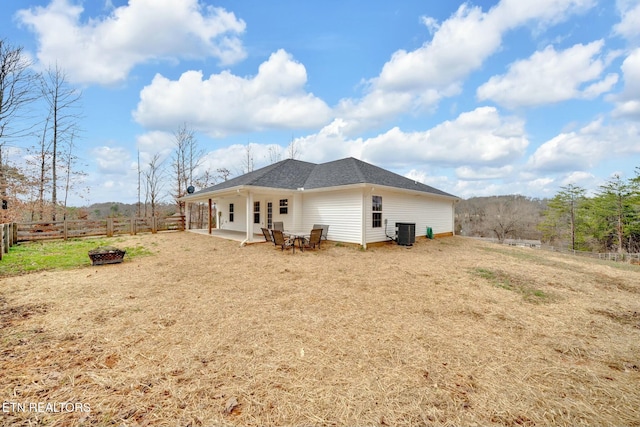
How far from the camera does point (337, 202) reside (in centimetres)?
1155

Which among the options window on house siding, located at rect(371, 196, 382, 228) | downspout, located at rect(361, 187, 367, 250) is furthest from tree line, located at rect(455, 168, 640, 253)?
downspout, located at rect(361, 187, 367, 250)

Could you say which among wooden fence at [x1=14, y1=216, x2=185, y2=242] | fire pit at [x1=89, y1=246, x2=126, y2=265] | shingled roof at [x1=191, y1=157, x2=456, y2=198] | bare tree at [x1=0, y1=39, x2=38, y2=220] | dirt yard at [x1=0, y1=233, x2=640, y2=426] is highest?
bare tree at [x1=0, y1=39, x2=38, y2=220]

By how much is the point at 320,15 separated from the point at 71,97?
17539mm

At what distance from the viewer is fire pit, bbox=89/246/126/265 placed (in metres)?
7.37

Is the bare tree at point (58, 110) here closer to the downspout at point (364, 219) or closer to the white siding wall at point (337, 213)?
Result: the white siding wall at point (337, 213)

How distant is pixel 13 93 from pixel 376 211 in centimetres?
1699

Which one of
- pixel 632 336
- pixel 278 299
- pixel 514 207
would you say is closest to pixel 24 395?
pixel 278 299

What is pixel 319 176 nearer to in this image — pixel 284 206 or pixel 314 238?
pixel 284 206

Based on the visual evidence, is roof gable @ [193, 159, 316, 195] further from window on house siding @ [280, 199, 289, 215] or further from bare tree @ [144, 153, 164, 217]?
bare tree @ [144, 153, 164, 217]

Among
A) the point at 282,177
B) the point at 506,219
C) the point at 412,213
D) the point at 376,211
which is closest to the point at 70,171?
the point at 282,177

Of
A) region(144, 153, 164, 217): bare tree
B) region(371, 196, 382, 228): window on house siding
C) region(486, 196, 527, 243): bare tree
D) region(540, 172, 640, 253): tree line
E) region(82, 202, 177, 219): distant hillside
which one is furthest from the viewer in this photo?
region(486, 196, 527, 243): bare tree

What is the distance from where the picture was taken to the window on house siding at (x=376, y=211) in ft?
36.6

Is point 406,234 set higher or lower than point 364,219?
lower

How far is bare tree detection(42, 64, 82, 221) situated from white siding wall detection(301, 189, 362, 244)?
16.9 meters
